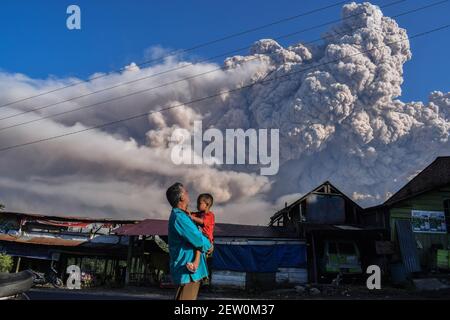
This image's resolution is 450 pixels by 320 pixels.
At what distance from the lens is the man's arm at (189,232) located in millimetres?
3589

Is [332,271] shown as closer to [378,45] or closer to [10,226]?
[10,226]

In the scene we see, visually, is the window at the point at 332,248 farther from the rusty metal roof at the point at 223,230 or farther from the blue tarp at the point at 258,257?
the rusty metal roof at the point at 223,230

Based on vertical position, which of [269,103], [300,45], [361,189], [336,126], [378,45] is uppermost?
[300,45]

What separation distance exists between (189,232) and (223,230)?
20519 millimetres

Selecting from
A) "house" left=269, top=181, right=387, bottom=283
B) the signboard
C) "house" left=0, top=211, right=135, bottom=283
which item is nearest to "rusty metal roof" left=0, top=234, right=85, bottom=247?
"house" left=0, top=211, right=135, bottom=283

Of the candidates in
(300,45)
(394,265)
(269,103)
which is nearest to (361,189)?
(269,103)

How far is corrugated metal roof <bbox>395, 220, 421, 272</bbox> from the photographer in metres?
19.8

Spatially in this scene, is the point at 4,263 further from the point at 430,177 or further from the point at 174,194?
the point at 430,177

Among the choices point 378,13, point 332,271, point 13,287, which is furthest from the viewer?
point 378,13

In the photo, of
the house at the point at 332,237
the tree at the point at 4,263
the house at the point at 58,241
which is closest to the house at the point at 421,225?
the house at the point at 332,237

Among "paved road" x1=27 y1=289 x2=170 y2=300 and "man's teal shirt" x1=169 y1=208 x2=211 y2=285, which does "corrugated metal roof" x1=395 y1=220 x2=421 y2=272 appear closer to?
"paved road" x1=27 y1=289 x2=170 y2=300

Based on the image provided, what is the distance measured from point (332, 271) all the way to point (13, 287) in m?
19.1

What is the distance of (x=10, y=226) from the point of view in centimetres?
2698

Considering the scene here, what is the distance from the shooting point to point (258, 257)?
21.6 metres
